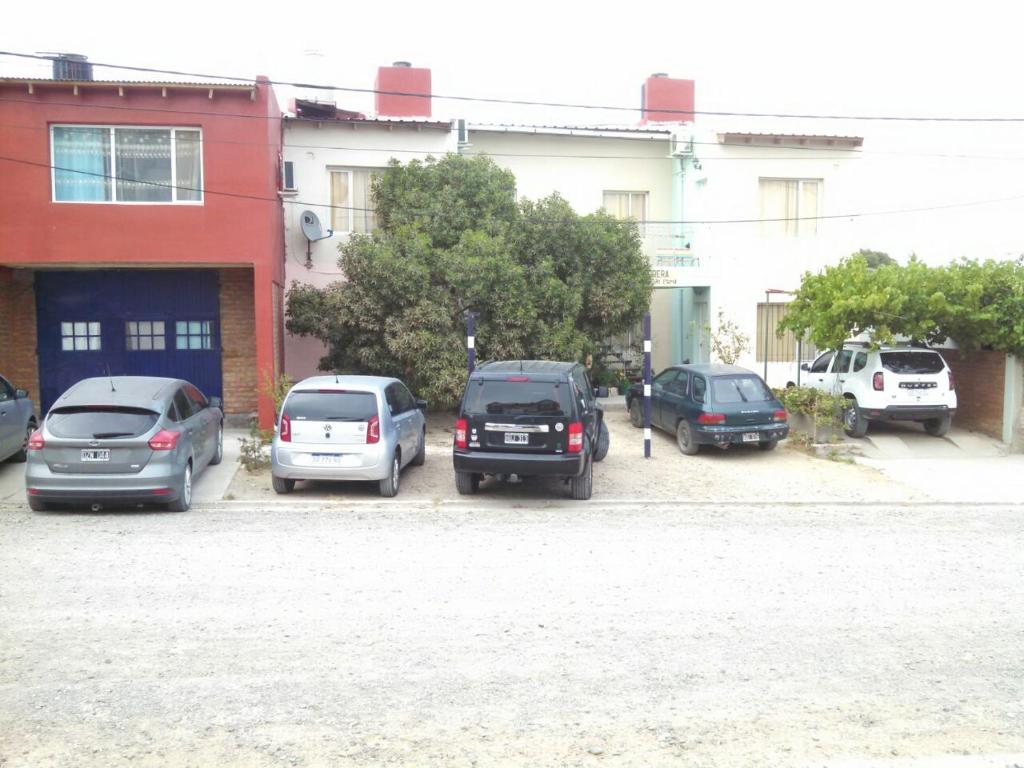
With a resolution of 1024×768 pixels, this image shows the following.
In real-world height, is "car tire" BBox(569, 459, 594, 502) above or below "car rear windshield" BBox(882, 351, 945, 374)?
below

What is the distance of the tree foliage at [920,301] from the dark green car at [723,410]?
2224 millimetres

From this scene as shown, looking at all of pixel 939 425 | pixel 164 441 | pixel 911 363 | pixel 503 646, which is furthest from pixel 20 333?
pixel 939 425

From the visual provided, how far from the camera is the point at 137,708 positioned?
550cm

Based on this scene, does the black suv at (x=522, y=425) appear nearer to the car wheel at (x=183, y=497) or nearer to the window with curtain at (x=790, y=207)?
the car wheel at (x=183, y=497)

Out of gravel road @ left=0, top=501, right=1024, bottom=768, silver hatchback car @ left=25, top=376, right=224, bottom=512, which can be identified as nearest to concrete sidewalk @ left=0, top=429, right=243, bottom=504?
silver hatchback car @ left=25, top=376, right=224, bottom=512

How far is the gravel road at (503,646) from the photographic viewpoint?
16.8 feet

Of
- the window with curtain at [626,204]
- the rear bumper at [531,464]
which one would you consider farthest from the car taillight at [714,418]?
the window with curtain at [626,204]

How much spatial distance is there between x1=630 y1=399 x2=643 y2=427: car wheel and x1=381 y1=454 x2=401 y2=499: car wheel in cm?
702

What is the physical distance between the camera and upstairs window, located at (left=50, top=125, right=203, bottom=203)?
1725cm

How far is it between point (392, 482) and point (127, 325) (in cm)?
1016

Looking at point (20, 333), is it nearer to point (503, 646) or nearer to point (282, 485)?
point (282, 485)

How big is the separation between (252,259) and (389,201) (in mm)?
3463

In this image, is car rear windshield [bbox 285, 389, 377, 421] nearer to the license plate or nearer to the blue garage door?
the license plate

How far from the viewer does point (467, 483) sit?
509 inches
